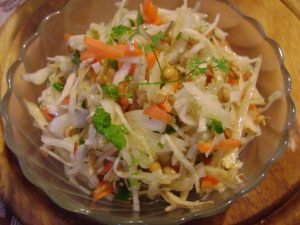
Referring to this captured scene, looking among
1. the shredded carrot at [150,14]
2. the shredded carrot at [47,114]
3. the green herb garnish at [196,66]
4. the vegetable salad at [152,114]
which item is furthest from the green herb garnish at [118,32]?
the shredded carrot at [47,114]

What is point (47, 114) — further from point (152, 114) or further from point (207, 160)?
point (207, 160)

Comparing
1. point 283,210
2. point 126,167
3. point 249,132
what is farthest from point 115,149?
point 283,210

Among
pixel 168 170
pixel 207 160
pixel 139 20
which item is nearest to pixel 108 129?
pixel 168 170

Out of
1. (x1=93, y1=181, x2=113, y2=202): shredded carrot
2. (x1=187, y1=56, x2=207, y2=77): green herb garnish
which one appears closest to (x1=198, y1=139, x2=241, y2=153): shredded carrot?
(x1=187, y1=56, x2=207, y2=77): green herb garnish

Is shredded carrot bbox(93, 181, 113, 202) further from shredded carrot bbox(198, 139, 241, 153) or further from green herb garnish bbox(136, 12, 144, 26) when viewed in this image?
green herb garnish bbox(136, 12, 144, 26)

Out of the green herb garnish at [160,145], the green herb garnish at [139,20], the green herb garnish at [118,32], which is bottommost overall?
the green herb garnish at [160,145]

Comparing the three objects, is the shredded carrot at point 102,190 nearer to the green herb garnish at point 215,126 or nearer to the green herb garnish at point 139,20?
the green herb garnish at point 215,126
